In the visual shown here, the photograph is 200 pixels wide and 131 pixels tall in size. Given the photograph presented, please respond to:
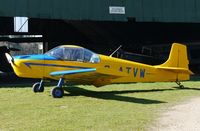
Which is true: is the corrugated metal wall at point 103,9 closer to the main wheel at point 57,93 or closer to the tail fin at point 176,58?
the tail fin at point 176,58

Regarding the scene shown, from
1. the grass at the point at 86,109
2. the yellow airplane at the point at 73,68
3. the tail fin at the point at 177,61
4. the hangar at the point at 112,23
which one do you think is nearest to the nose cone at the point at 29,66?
the yellow airplane at the point at 73,68

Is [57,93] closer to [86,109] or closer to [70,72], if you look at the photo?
[70,72]

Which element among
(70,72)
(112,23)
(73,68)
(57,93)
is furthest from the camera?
(112,23)

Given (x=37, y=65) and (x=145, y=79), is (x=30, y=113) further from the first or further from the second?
(x=145, y=79)

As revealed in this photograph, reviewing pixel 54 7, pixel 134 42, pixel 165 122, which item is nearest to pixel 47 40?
pixel 134 42

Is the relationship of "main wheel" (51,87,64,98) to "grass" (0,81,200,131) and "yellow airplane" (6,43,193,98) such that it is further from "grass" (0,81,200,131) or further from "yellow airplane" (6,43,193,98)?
"grass" (0,81,200,131)

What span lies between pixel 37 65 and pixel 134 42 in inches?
688

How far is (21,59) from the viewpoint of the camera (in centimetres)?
1393

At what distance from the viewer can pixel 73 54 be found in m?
14.4

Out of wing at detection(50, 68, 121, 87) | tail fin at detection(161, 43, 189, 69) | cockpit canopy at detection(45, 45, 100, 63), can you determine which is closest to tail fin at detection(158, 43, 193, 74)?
tail fin at detection(161, 43, 189, 69)

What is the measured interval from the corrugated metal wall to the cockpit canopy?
20.8 ft

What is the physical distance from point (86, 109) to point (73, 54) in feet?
13.6

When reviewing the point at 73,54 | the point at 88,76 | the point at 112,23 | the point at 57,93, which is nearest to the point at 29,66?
the point at 57,93

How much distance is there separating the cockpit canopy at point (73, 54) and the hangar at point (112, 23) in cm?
630
